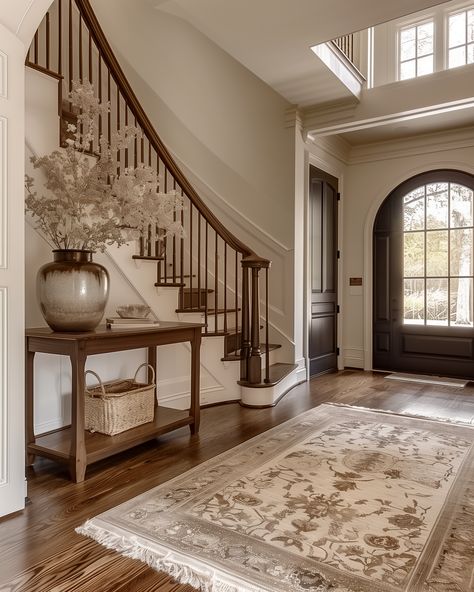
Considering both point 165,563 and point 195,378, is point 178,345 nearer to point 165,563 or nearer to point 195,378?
point 195,378

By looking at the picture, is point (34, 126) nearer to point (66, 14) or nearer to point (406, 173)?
point (66, 14)

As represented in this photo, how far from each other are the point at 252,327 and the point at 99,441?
176 cm

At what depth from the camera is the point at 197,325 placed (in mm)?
2867

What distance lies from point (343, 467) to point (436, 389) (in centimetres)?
252

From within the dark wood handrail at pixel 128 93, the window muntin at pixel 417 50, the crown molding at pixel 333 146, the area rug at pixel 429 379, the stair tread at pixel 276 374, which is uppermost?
the window muntin at pixel 417 50

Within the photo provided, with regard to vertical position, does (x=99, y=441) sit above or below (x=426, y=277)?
below

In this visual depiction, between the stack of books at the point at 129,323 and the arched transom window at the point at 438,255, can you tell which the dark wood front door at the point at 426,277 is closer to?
the arched transom window at the point at 438,255

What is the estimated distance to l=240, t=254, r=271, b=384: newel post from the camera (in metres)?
3.73

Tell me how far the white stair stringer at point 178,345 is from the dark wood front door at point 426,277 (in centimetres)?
248

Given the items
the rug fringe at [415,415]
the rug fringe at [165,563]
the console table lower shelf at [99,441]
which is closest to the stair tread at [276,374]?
the rug fringe at [415,415]

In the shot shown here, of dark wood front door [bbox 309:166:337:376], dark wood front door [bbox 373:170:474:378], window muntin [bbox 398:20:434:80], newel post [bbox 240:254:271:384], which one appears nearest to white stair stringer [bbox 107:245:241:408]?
newel post [bbox 240:254:271:384]

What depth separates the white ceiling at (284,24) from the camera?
304 cm

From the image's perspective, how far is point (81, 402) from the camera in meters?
2.14

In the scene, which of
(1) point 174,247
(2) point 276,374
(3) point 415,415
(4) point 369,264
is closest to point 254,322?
(2) point 276,374
